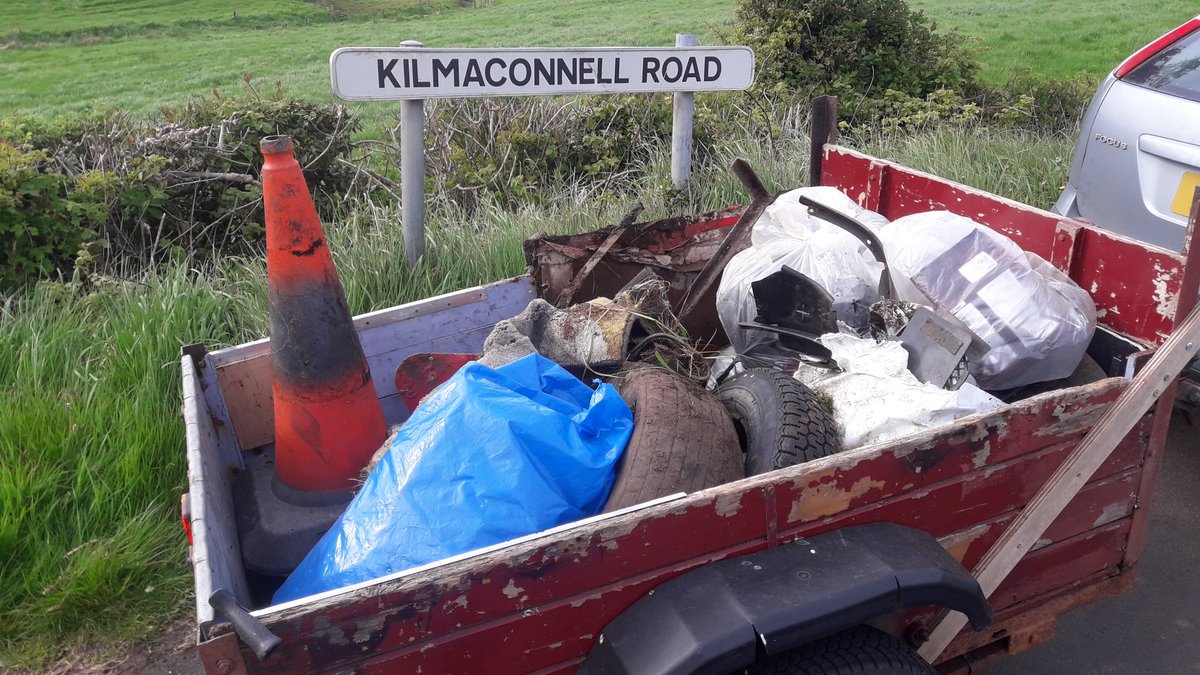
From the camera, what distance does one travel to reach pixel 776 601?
178cm

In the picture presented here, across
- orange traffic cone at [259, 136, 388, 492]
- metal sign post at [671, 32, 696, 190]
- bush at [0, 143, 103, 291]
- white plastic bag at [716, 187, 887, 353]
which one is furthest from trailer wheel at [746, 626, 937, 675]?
bush at [0, 143, 103, 291]

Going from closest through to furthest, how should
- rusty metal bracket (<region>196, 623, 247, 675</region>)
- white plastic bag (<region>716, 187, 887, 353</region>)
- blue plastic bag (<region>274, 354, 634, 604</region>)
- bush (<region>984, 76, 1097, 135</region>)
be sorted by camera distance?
rusty metal bracket (<region>196, 623, 247, 675</region>) < blue plastic bag (<region>274, 354, 634, 604</region>) < white plastic bag (<region>716, 187, 887, 353</region>) < bush (<region>984, 76, 1097, 135</region>)

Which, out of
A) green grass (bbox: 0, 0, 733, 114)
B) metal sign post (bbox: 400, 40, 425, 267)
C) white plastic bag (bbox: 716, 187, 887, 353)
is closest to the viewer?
white plastic bag (bbox: 716, 187, 887, 353)

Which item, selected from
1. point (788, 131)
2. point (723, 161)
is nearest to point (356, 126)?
point (723, 161)

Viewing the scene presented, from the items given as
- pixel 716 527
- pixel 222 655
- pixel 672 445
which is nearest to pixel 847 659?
pixel 716 527

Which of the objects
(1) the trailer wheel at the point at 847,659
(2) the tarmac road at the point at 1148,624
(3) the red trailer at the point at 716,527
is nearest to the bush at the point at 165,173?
(3) the red trailer at the point at 716,527

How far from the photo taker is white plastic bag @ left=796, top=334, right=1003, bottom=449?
7.79 ft

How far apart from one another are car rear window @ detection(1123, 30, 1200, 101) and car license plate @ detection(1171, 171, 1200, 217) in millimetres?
422

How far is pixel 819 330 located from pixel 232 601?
2065 millimetres

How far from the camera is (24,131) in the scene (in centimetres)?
534

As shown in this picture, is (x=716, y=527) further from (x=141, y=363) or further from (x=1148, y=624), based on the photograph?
(x=141, y=363)

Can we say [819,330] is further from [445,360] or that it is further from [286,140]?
[286,140]

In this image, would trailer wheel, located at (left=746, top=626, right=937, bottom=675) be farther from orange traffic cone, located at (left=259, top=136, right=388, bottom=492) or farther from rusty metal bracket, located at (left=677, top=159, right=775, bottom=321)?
rusty metal bracket, located at (left=677, top=159, right=775, bottom=321)

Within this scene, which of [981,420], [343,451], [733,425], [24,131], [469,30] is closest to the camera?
[981,420]
